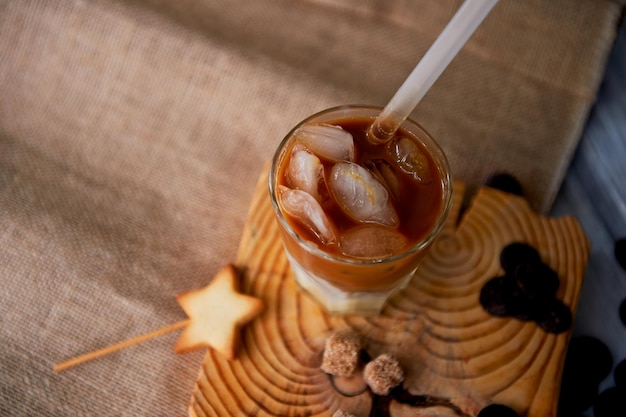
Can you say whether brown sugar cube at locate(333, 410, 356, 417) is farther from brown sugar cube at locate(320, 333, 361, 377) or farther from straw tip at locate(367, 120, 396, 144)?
straw tip at locate(367, 120, 396, 144)

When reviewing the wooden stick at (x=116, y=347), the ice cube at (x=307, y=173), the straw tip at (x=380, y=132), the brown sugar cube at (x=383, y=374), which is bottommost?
the brown sugar cube at (x=383, y=374)

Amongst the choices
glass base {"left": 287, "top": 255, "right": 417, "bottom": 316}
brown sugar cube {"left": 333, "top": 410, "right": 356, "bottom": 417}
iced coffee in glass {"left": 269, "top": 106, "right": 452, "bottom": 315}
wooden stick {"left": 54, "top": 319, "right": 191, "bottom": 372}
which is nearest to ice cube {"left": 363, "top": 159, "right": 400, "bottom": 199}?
iced coffee in glass {"left": 269, "top": 106, "right": 452, "bottom": 315}

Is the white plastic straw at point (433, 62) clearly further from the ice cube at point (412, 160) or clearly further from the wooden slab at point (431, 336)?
the wooden slab at point (431, 336)

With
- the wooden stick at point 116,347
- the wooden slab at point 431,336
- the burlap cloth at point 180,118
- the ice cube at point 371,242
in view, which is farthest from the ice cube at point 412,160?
the wooden stick at point 116,347

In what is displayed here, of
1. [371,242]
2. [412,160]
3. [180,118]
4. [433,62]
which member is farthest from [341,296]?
[180,118]

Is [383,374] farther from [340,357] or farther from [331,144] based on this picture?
[331,144]

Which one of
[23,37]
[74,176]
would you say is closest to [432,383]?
[74,176]

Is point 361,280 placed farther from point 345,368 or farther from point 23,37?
point 23,37
